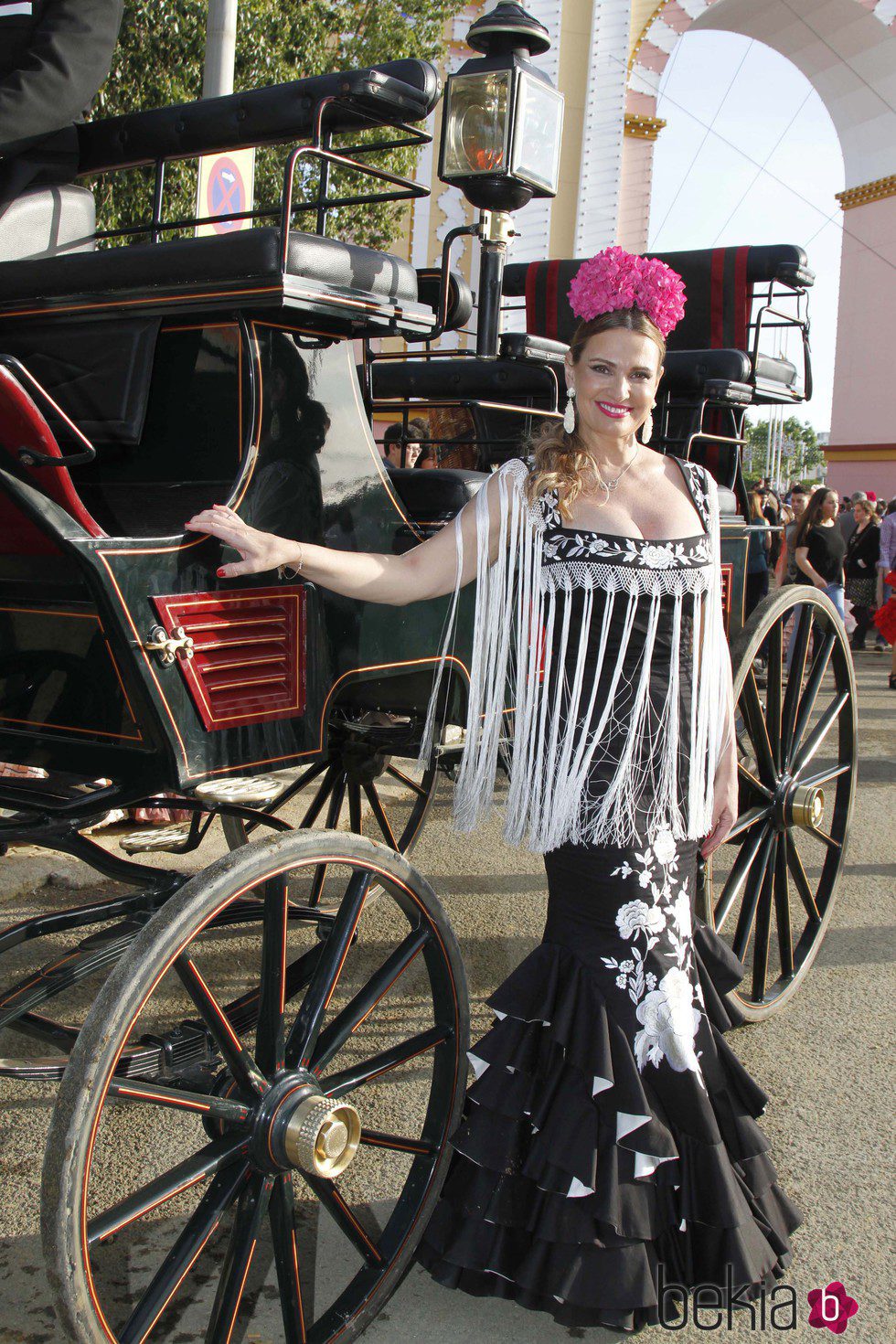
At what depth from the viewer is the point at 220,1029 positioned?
175 cm

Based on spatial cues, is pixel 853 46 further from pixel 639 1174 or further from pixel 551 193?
pixel 639 1174

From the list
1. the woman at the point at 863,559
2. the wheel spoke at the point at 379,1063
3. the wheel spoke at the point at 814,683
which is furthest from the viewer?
the woman at the point at 863,559

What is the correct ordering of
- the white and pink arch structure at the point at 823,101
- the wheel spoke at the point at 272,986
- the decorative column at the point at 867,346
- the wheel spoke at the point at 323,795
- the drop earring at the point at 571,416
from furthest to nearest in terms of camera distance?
the decorative column at the point at 867,346, the white and pink arch structure at the point at 823,101, the wheel spoke at the point at 323,795, the drop earring at the point at 571,416, the wheel spoke at the point at 272,986

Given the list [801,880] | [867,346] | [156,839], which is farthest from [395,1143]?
[867,346]

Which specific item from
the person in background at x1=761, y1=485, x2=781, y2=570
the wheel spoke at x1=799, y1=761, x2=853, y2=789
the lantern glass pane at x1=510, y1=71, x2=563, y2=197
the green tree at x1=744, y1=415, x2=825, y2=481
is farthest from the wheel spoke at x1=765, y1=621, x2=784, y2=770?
the green tree at x1=744, y1=415, x2=825, y2=481

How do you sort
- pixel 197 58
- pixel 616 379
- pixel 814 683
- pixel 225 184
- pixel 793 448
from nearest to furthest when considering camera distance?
pixel 616 379 < pixel 814 683 < pixel 225 184 < pixel 197 58 < pixel 793 448

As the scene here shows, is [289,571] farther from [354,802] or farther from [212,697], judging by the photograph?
[354,802]

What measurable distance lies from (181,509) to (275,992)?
0.96 meters

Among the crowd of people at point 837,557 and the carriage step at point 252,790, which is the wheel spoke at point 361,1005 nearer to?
the carriage step at point 252,790

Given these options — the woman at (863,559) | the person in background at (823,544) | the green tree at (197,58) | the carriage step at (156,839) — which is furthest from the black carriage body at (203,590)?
the woman at (863,559)

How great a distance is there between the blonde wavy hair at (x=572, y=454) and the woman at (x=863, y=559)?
406 inches

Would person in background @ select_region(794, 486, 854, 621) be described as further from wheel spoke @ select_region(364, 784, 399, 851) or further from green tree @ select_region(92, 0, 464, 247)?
wheel spoke @ select_region(364, 784, 399, 851)

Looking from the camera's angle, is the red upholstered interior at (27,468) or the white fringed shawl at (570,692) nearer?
the red upholstered interior at (27,468)

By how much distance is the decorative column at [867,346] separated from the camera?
54.9 feet
